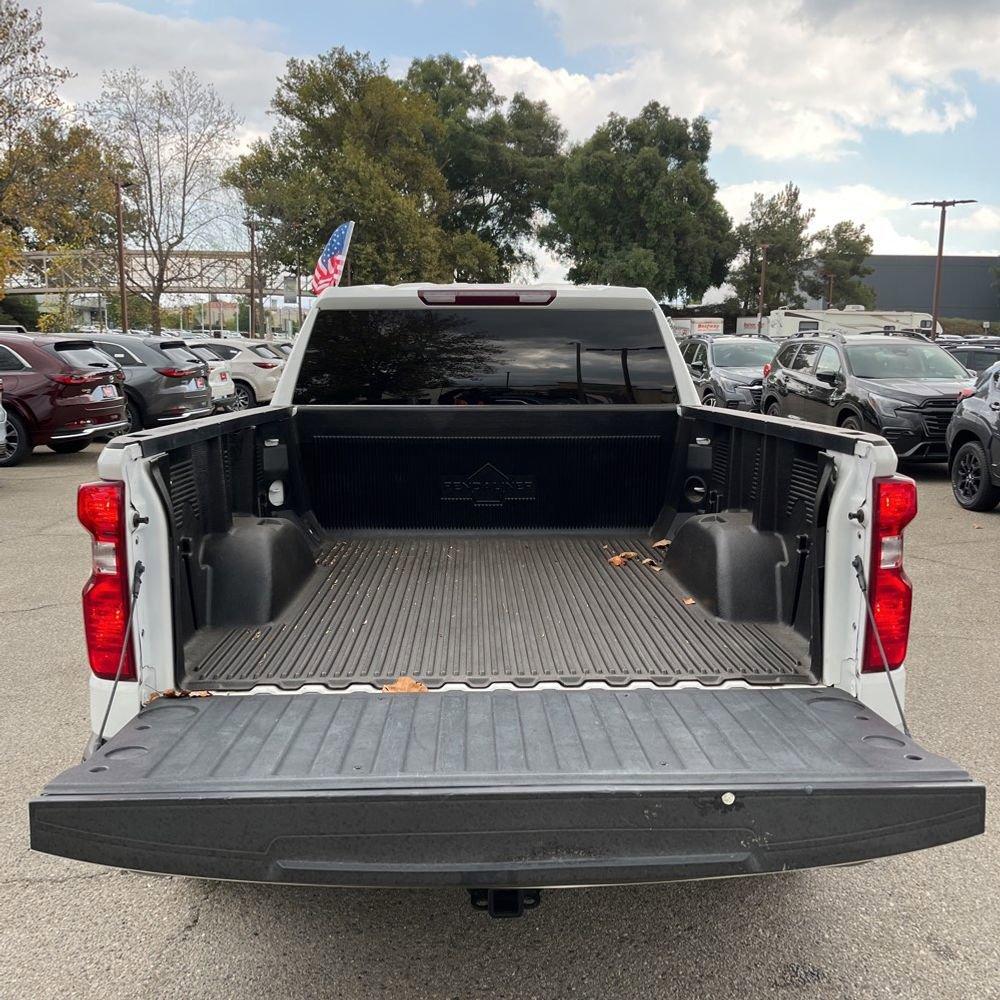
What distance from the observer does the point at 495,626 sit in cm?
340

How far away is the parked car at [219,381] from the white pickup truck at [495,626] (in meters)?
10.8

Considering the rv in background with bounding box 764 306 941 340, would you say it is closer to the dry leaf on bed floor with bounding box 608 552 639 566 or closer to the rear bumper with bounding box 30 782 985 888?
the dry leaf on bed floor with bounding box 608 552 639 566

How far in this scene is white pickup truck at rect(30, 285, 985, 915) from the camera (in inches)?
80.2

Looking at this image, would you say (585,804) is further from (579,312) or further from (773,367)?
(773,367)

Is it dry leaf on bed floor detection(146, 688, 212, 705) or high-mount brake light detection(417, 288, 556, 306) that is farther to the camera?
high-mount brake light detection(417, 288, 556, 306)

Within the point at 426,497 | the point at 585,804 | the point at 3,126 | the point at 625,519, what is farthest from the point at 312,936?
the point at 3,126

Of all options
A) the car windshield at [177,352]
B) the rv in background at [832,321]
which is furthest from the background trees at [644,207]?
the car windshield at [177,352]

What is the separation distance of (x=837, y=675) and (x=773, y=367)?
14483 mm

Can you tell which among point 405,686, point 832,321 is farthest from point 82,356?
point 832,321

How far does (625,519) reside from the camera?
459 cm

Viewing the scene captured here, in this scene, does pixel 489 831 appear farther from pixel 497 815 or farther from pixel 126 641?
pixel 126 641

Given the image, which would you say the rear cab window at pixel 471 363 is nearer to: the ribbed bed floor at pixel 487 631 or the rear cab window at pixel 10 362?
the ribbed bed floor at pixel 487 631

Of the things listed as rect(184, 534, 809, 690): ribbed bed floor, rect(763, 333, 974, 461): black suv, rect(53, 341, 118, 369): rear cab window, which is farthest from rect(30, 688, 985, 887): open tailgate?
rect(53, 341, 118, 369): rear cab window

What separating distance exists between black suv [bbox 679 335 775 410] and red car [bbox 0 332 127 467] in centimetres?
1064
